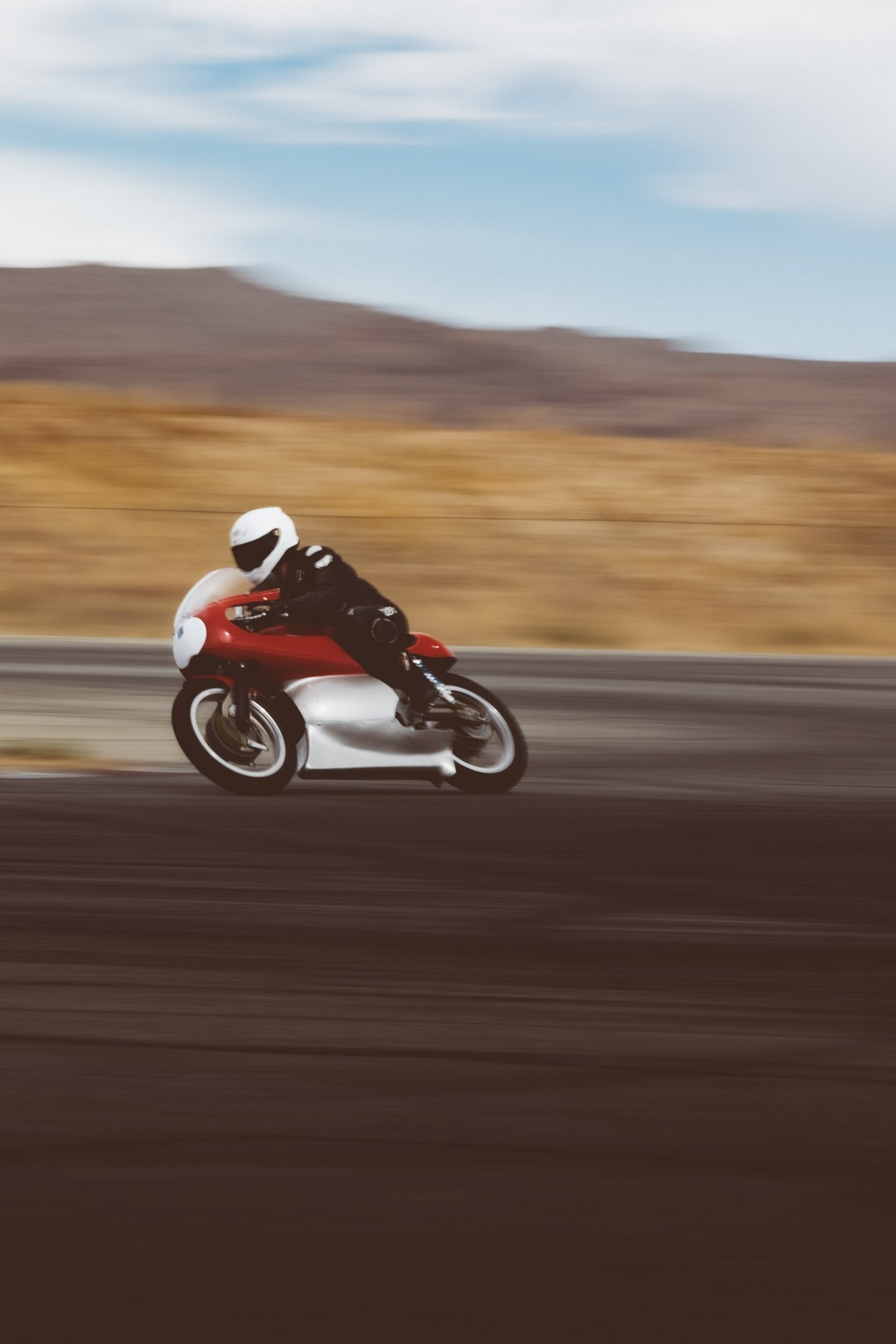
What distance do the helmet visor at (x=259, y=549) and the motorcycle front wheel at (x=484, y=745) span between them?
3.98 feet

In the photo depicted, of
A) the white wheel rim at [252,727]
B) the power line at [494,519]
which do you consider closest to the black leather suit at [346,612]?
the white wheel rim at [252,727]

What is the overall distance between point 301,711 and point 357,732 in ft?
1.08

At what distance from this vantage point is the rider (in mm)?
12766

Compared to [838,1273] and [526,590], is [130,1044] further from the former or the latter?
[526,590]

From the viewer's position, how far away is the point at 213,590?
1312cm

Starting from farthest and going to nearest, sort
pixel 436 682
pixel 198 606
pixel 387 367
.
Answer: pixel 387 367, pixel 198 606, pixel 436 682

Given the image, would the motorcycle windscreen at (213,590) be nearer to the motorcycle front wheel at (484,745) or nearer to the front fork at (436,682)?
the front fork at (436,682)

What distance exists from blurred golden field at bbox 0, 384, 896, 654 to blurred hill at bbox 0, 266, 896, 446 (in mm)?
53439

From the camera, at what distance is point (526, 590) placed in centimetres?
4625

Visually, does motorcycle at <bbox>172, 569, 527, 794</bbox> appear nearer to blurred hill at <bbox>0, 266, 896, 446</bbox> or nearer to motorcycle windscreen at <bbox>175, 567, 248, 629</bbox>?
motorcycle windscreen at <bbox>175, 567, 248, 629</bbox>

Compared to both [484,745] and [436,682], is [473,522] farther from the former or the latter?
[436,682]

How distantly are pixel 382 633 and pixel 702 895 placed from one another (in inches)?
159

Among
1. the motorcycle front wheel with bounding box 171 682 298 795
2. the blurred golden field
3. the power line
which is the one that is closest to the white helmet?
the motorcycle front wheel with bounding box 171 682 298 795

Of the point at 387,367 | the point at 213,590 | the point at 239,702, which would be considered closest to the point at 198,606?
the point at 213,590
